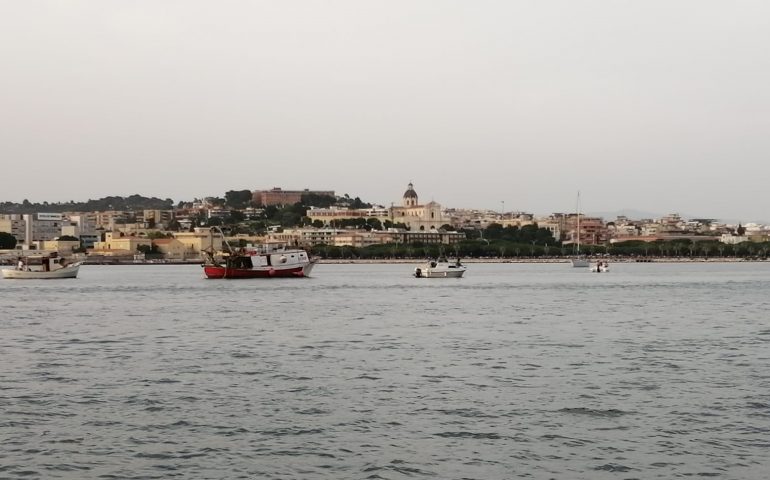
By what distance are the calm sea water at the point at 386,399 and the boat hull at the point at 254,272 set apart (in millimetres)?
34657

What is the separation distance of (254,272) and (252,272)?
0.11m

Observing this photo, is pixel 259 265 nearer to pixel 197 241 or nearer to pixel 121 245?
pixel 197 241

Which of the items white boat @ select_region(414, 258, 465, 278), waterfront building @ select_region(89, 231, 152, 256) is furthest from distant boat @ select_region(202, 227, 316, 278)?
waterfront building @ select_region(89, 231, 152, 256)

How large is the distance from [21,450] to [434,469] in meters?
4.04

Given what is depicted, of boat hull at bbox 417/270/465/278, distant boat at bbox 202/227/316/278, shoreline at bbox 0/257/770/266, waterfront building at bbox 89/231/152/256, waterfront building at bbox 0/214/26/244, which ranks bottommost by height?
shoreline at bbox 0/257/770/266

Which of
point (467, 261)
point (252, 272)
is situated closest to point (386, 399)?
point (252, 272)

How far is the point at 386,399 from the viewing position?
1362cm

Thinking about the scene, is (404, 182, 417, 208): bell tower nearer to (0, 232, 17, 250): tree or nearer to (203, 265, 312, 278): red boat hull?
(0, 232, 17, 250): tree

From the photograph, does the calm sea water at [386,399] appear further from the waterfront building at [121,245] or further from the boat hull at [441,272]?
the waterfront building at [121,245]

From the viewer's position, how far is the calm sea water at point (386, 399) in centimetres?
1027

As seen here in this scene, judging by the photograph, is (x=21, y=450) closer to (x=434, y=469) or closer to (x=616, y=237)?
(x=434, y=469)

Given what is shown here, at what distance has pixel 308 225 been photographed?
574ft

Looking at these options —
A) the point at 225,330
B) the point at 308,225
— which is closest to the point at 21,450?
the point at 225,330

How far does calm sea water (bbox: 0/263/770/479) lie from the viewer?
10266mm
